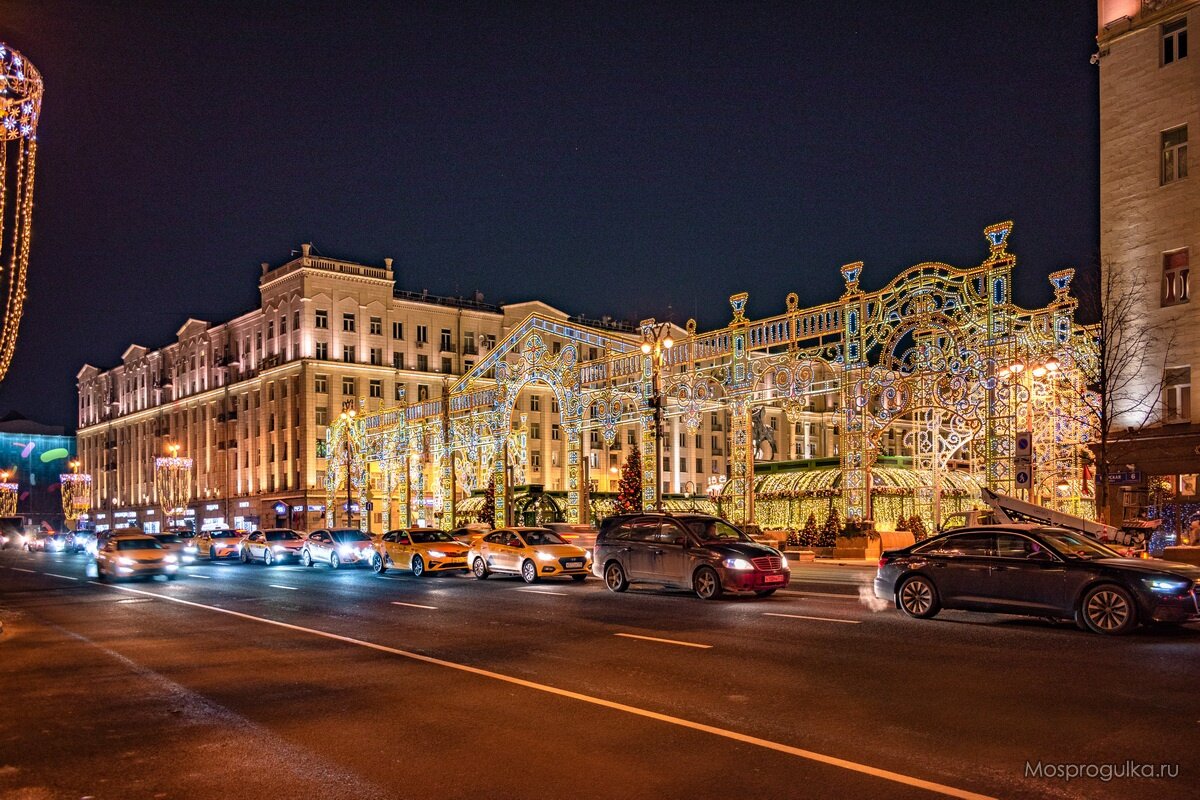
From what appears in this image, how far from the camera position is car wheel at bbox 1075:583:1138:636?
14.0 metres

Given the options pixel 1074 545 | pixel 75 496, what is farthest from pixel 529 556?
pixel 75 496

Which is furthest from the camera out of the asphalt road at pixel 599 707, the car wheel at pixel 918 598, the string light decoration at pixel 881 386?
the string light decoration at pixel 881 386

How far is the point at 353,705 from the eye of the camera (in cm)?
1019

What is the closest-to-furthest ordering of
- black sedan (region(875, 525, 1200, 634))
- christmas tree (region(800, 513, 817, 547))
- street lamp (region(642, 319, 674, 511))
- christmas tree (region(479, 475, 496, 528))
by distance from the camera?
black sedan (region(875, 525, 1200, 634)) → street lamp (region(642, 319, 674, 511)) → christmas tree (region(800, 513, 817, 547)) → christmas tree (region(479, 475, 496, 528))

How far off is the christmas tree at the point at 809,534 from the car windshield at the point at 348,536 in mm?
15742

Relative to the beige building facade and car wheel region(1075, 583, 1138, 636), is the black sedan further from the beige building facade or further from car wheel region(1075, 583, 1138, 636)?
the beige building facade

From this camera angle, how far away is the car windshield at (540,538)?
89.6 ft

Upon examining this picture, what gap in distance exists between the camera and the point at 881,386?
32.5 metres

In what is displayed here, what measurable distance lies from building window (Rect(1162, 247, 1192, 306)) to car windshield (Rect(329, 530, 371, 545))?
26.8 metres

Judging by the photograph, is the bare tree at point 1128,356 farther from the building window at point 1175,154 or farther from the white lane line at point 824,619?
the white lane line at point 824,619

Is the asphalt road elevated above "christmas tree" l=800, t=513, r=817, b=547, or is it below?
above

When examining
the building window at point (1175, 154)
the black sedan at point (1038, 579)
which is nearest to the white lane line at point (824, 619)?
the black sedan at point (1038, 579)

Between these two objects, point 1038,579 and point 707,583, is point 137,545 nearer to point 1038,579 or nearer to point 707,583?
point 707,583

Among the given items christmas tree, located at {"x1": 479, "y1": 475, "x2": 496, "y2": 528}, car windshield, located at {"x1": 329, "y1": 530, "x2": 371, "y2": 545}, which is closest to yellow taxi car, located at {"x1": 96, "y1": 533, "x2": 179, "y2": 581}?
car windshield, located at {"x1": 329, "y1": 530, "x2": 371, "y2": 545}
